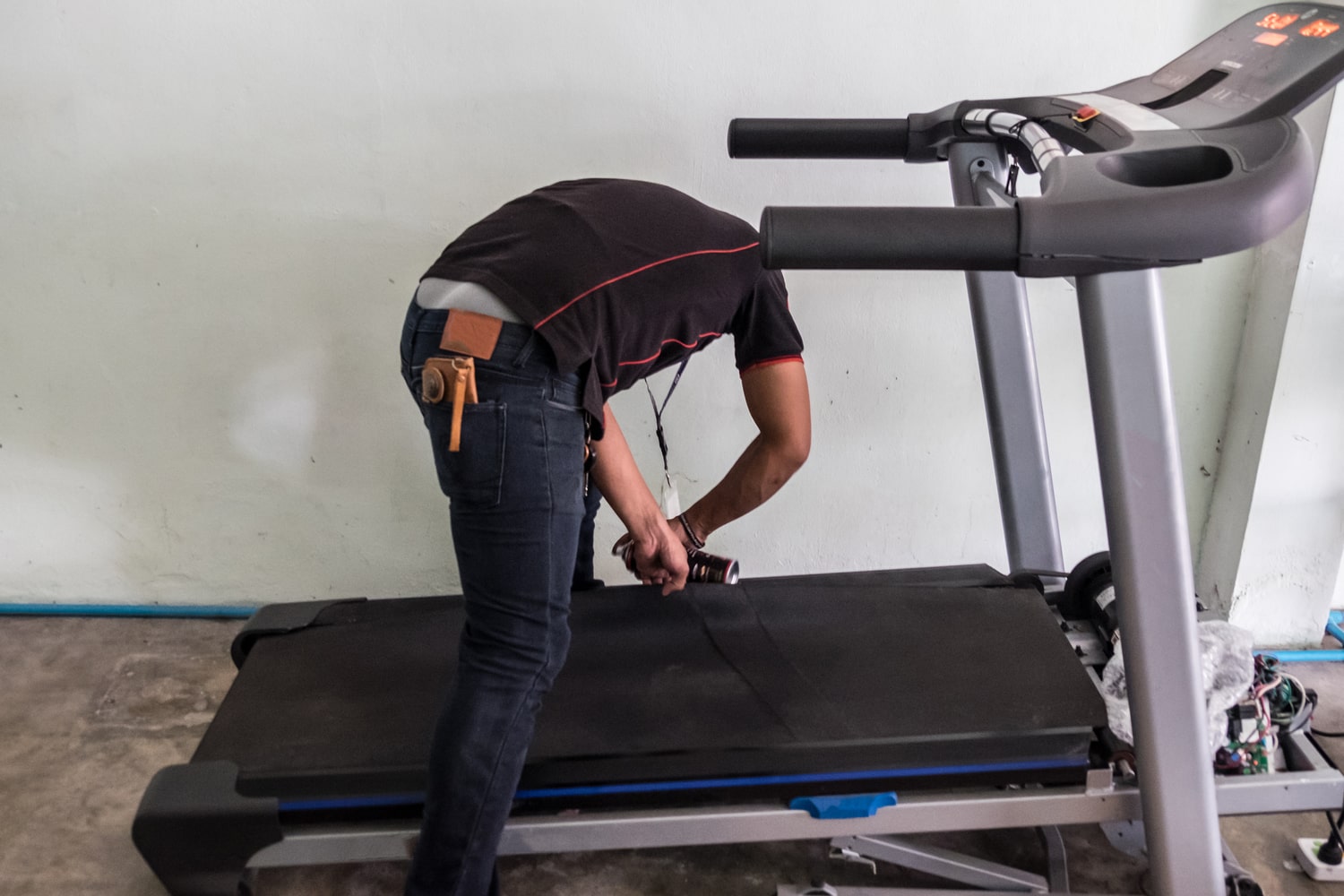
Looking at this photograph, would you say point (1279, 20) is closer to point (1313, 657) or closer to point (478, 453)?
point (478, 453)

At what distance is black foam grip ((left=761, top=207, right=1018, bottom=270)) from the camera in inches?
39.8

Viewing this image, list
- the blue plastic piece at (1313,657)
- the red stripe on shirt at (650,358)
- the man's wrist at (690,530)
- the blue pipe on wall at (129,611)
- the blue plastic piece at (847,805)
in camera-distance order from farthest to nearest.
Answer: the blue pipe on wall at (129,611) < the blue plastic piece at (1313,657) < the man's wrist at (690,530) < the blue plastic piece at (847,805) < the red stripe on shirt at (650,358)


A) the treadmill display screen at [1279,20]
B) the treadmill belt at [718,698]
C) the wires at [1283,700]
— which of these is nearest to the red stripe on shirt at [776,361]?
the treadmill belt at [718,698]

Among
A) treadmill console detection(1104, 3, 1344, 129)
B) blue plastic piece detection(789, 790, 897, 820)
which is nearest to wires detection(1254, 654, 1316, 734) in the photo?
blue plastic piece detection(789, 790, 897, 820)

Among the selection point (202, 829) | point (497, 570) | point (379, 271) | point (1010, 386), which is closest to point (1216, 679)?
point (1010, 386)

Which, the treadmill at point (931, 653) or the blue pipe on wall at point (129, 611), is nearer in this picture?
the treadmill at point (931, 653)

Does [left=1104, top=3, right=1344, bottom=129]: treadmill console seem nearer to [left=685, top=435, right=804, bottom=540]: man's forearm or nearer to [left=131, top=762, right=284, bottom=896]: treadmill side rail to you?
[left=685, top=435, right=804, bottom=540]: man's forearm

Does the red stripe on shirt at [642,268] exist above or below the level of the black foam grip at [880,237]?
below

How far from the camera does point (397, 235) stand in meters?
2.05

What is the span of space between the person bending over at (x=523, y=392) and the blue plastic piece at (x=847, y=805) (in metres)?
0.43

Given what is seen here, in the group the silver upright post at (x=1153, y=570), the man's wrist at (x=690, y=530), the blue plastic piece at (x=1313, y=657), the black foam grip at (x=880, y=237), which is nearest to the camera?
the black foam grip at (x=880, y=237)

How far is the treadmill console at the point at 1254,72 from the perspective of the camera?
119cm

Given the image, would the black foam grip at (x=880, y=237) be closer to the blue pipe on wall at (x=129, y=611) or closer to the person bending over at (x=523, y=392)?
the person bending over at (x=523, y=392)

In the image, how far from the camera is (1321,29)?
1.24m
